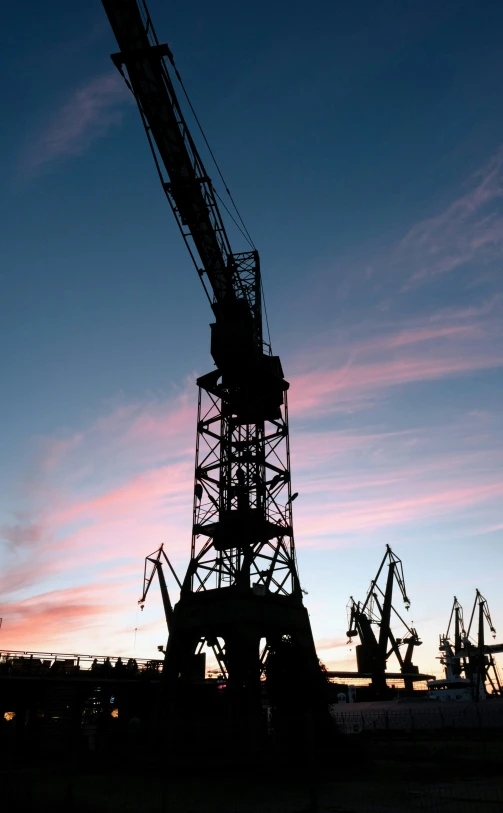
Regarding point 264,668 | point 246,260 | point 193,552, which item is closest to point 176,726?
point 264,668

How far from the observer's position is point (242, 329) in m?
37.5

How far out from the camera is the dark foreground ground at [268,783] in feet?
57.8

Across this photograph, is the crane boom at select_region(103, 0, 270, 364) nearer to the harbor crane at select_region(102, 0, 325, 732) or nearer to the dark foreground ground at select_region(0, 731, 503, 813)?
the harbor crane at select_region(102, 0, 325, 732)

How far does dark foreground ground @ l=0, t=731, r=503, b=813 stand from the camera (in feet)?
57.8

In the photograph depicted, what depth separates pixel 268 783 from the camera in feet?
77.4

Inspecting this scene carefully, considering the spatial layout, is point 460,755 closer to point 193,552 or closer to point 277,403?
point 193,552

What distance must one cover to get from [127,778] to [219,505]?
15.2 m

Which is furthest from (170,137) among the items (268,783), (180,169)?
(268,783)

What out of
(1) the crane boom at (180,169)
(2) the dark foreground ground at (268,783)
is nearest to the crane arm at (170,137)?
(1) the crane boom at (180,169)

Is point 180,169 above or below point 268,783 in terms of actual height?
above

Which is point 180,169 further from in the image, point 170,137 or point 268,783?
point 268,783

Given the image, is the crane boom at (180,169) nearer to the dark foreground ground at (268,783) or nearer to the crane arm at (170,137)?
the crane arm at (170,137)

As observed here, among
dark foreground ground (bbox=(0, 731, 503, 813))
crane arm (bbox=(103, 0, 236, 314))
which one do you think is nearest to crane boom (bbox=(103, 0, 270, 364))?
crane arm (bbox=(103, 0, 236, 314))

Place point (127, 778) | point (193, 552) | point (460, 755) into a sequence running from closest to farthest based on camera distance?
point (127, 778)
point (460, 755)
point (193, 552)
